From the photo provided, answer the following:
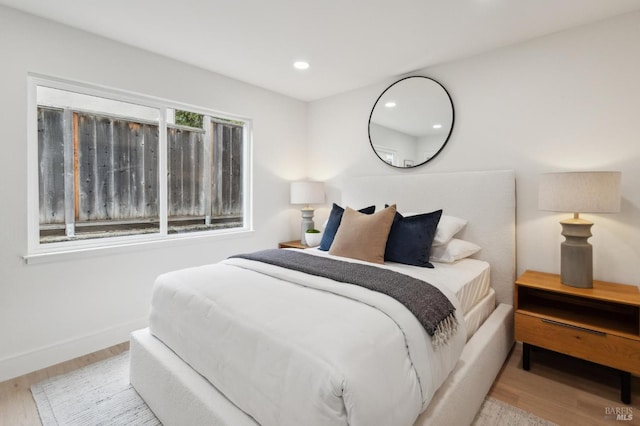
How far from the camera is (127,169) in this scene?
2.83 meters

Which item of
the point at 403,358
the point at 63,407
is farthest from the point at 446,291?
the point at 63,407

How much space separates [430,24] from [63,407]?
134 inches

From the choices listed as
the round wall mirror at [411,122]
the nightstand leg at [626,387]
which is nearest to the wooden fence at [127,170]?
the round wall mirror at [411,122]

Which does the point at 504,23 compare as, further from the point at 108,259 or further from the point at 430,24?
the point at 108,259

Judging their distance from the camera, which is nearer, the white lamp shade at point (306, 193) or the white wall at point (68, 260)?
the white wall at point (68, 260)

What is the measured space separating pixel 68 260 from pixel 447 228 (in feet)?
9.65

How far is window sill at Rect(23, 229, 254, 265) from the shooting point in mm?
2271

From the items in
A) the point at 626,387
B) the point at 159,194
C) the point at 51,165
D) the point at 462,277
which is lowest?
the point at 626,387

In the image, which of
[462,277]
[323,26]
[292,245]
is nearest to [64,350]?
[292,245]

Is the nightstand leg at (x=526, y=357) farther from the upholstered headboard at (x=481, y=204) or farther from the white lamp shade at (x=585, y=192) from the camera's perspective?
the white lamp shade at (x=585, y=192)

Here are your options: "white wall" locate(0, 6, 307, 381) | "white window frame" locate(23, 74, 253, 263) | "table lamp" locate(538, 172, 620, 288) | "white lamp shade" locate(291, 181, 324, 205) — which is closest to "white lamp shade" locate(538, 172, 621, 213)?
"table lamp" locate(538, 172, 620, 288)

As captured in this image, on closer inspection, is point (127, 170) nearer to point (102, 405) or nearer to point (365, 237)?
point (102, 405)

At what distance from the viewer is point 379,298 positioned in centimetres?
147

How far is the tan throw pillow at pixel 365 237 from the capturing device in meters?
2.37
